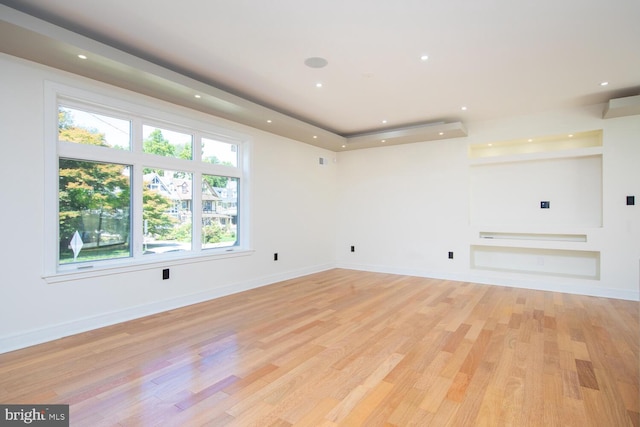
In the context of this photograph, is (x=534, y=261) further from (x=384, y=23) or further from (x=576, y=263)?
(x=384, y=23)

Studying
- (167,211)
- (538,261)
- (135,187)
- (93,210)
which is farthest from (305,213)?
(538,261)

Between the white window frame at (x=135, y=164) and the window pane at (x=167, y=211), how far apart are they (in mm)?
77

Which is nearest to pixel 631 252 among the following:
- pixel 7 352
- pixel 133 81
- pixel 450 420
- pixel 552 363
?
pixel 552 363

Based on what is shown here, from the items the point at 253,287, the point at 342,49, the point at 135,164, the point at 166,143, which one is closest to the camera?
the point at 342,49

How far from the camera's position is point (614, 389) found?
2.20 m

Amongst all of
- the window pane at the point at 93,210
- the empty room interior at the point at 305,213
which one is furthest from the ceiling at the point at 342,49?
the window pane at the point at 93,210

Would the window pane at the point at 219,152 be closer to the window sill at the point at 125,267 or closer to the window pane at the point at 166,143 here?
the window pane at the point at 166,143

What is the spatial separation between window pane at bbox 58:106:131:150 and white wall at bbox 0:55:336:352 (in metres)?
0.24

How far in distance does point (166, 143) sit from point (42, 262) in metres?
1.87

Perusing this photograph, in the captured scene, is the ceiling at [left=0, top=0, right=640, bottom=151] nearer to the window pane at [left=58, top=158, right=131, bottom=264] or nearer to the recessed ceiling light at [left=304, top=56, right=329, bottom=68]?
the recessed ceiling light at [left=304, top=56, right=329, bottom=68]

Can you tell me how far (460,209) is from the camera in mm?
5773

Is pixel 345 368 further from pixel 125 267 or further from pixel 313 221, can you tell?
pixel 313 221

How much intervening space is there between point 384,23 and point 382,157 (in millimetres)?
4007

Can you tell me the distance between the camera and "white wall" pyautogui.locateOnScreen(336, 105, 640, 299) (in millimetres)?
4586
